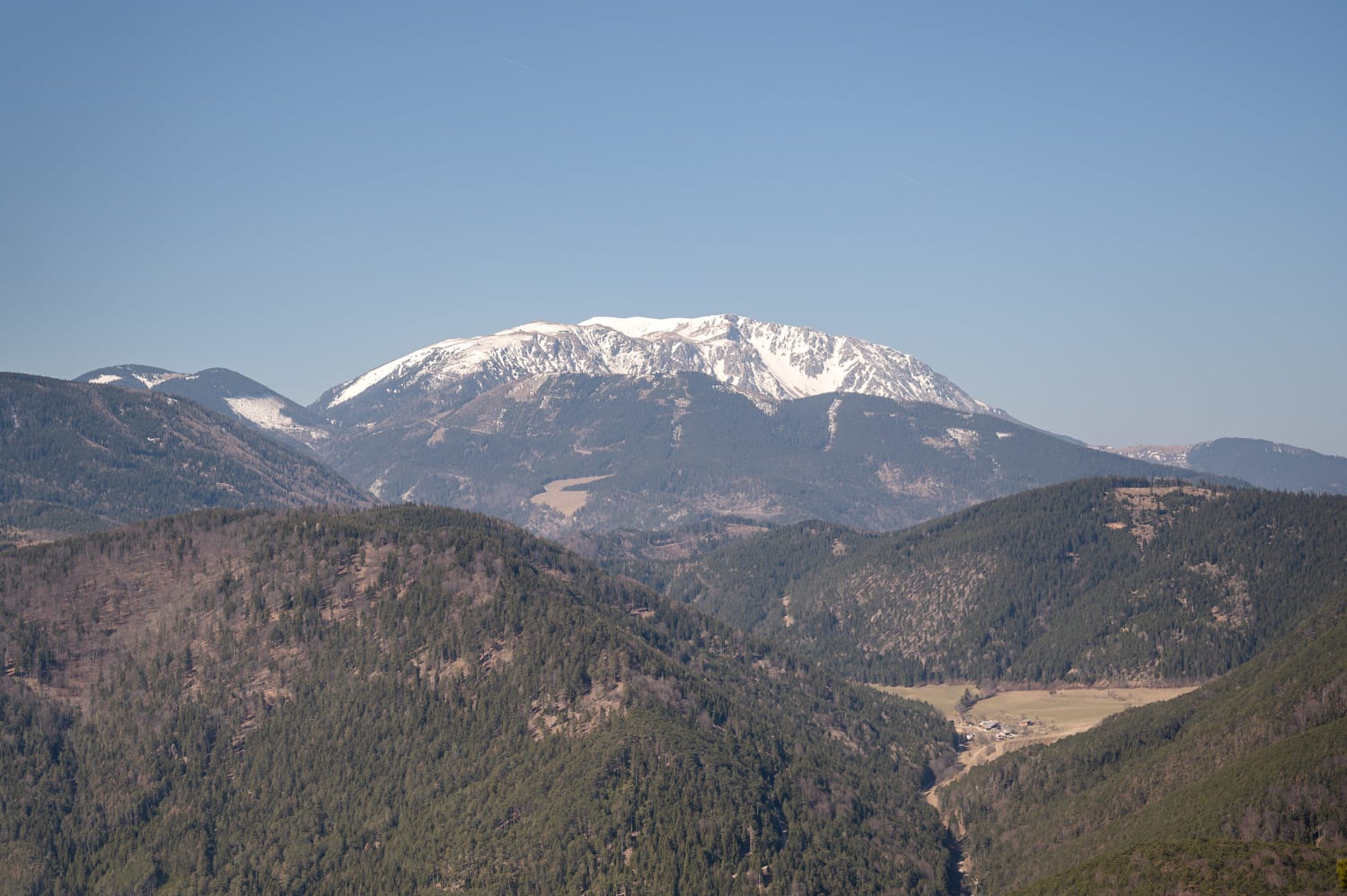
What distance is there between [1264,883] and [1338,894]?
10580 mm

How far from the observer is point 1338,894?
18600 centimetres

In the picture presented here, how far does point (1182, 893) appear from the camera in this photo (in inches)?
7751

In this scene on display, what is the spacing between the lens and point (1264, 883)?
194 m

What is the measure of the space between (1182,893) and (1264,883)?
36.9ft

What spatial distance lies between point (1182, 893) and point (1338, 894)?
20764mm
